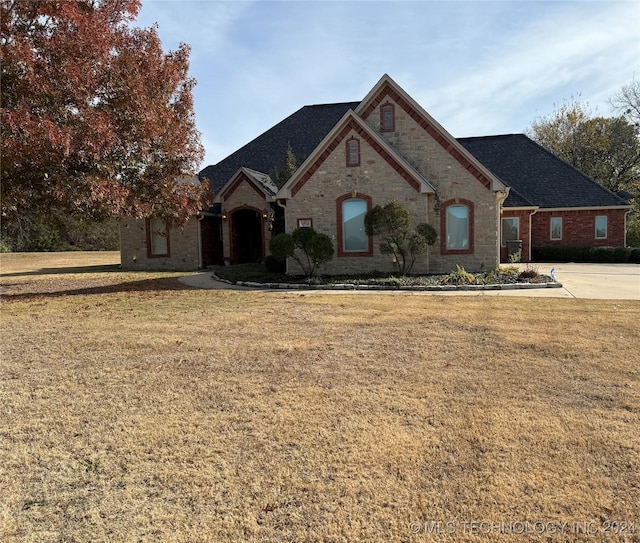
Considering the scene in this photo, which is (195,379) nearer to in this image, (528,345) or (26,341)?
(26,341)

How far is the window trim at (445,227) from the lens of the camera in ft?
54.7

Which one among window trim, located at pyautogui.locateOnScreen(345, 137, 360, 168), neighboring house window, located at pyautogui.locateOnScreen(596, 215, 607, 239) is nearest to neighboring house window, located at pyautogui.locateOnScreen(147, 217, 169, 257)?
window trim, located at pyautogui.locateOnScreen(345, 137, 360, 168)

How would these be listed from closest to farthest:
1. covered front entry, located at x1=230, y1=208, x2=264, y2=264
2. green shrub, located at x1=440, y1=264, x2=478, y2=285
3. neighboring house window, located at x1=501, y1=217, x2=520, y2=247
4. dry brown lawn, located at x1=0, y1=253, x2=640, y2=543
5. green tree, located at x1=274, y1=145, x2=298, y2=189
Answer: dry brown lawn, located at x1=0, y1=253, x2=640, y2=543 < green shrub, located at x1=440, y1=264, x2=478, y2=285 < green tree, located at x1=274, y1=145, x2=298, y2=189 < covered front entry, located at x1=230, y1=208, x2=264, y2=264 < neighboring house window, located at x1=501, y1=217, x2=520, y2=247

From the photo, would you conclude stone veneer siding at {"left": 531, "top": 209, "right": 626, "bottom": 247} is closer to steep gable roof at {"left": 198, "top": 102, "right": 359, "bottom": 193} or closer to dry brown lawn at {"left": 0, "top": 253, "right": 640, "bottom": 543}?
steep gable roof at {"left": 198, "top": 102, "right": 359, "bottom": 193}

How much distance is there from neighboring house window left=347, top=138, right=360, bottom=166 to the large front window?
4.31 feet

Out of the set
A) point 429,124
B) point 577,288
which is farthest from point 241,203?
point 577,288

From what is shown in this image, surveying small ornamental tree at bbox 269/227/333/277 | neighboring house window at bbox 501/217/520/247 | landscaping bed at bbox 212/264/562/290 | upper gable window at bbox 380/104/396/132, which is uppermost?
upper gable window at bbox 380/104/396/132

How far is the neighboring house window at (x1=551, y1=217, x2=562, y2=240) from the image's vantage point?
2570 cm

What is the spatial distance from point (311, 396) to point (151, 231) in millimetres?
20203

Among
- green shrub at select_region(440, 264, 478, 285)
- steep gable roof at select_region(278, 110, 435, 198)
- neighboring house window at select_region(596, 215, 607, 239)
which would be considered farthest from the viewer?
neighboring house window at select_region(596, 215, 607, 239)

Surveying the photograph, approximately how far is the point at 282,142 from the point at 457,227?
15.4 meters

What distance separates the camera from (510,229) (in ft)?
79.9

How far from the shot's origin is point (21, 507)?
10.2 feet

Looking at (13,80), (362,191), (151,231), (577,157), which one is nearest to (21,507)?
(13,80)
